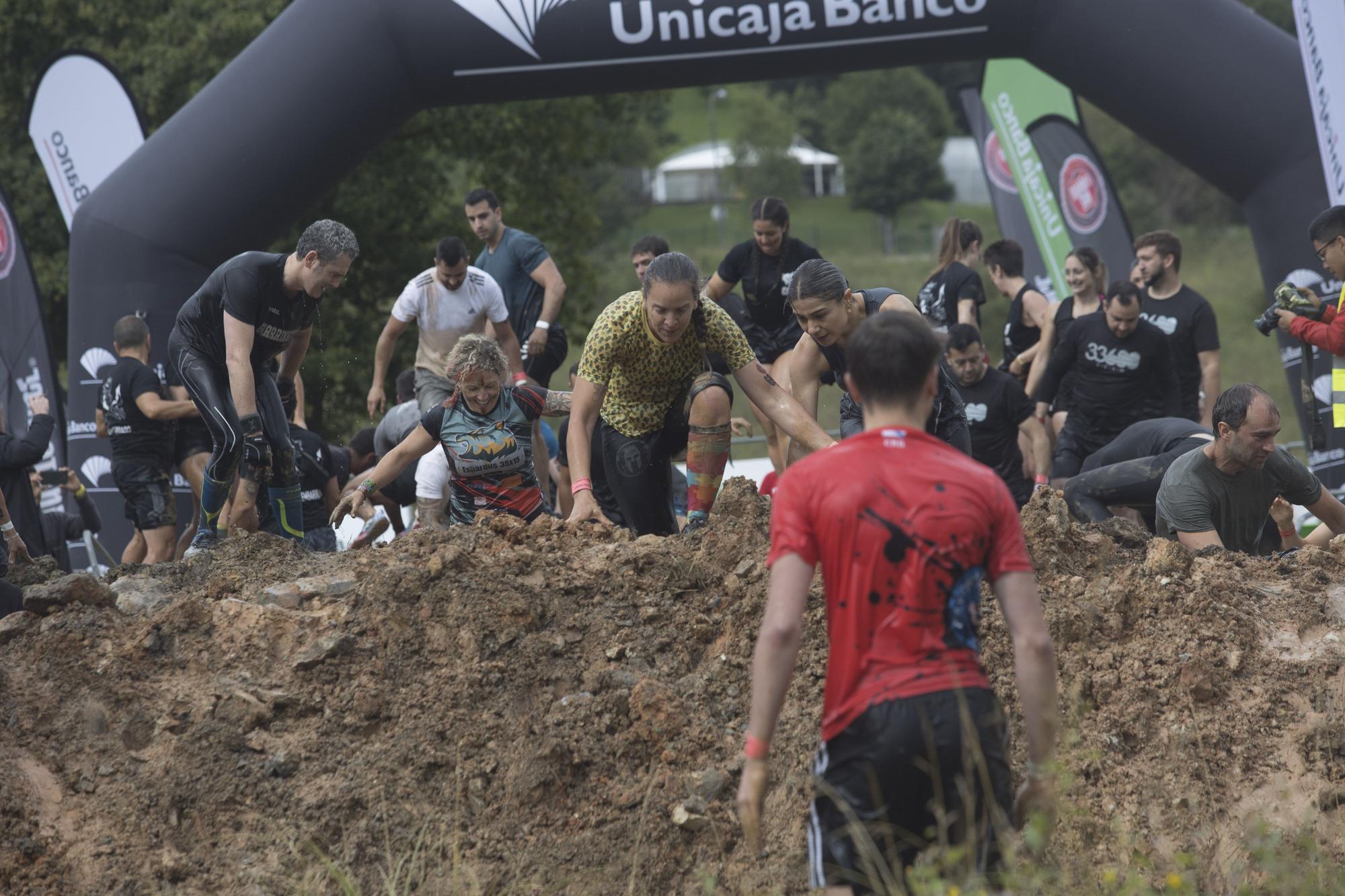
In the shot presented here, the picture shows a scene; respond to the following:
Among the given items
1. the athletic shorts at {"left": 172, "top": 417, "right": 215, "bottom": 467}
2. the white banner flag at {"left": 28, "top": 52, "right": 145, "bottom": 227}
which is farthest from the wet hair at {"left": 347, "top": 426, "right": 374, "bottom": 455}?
the white banner flag at {"left": 28, "top": 52, "right": 145, "bottom": 227}

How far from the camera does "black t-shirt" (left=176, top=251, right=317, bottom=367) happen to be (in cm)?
630

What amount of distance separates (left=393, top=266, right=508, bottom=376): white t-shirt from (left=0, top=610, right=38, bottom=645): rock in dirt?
3339 millimetres

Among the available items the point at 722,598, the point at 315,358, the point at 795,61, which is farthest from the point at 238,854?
the point at 315,358

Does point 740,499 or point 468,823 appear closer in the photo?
point 468,823

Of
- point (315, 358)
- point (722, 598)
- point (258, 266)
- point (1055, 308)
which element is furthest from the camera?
point (315, 358)

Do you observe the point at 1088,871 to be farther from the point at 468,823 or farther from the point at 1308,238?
the point at 1308,238

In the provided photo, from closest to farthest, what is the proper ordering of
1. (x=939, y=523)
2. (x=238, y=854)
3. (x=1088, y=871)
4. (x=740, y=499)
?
(x=939, y=523) → (x=1088, y=871) → (x=238, y=854) → (x=740, y=499)

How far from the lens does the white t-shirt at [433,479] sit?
7.38 m

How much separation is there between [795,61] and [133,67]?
40.9ft

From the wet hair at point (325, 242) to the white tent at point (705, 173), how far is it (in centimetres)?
5485

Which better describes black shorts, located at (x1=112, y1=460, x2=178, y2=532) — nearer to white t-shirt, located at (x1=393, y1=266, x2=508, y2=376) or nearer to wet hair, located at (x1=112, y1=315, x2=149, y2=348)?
wet hair, located at (x1=112, y1=315, x2=149, y2=348)

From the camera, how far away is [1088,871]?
3812mm

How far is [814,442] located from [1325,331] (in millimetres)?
3317

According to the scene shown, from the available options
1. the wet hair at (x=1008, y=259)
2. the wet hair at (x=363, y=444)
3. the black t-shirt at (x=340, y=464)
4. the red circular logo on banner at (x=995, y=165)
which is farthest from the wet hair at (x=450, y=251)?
the red circular logo on banner at (x=995, y=165)
